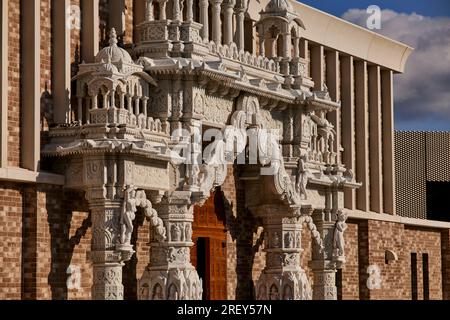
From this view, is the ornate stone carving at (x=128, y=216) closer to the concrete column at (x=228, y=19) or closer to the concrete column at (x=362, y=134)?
the concrete column at (x=228, y=19)

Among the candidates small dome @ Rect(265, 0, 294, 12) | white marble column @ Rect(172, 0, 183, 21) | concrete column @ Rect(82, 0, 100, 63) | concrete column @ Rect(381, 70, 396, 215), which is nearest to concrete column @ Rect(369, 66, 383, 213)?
concrete column @ Rect(381, 70, 396, 215)

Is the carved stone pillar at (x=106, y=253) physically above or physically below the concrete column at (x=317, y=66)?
below

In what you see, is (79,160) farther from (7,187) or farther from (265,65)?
(265,65)

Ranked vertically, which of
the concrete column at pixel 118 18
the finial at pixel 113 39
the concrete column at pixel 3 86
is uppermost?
the concrete column at pixel 118 18

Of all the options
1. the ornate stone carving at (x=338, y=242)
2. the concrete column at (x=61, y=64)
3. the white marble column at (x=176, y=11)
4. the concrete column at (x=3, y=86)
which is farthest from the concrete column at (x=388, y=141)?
the concrete column at (x=3, y=86)

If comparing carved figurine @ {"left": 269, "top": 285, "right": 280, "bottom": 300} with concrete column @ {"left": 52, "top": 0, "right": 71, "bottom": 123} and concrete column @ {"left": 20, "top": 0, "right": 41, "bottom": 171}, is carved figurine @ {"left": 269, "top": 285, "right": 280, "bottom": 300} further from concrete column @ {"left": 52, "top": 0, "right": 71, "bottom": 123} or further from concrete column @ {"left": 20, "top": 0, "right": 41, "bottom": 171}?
concrete column @ {"left": 20, "top": 0, "right": 41, "bottom": 171}

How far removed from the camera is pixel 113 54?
25.2 meters

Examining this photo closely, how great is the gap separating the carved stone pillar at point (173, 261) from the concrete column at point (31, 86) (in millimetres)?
2820

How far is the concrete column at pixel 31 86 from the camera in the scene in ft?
80.0

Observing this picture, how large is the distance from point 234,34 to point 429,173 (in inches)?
735

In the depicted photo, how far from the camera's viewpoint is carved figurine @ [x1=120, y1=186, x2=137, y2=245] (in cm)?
2448

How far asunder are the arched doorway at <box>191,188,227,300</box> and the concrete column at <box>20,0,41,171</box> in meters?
5.42

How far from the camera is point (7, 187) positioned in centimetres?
2392
